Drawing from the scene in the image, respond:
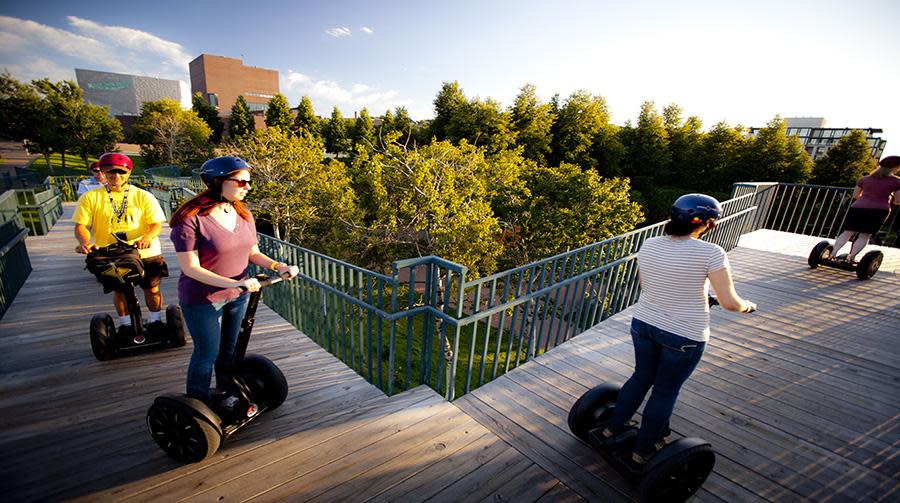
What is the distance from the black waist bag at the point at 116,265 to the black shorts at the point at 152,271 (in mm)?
181

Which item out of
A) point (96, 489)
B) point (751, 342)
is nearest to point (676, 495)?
point (751, 342)

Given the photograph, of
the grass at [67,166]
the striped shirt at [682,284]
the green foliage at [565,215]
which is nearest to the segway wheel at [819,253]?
the striped shirt at [682,284]

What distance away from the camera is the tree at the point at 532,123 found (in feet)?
118

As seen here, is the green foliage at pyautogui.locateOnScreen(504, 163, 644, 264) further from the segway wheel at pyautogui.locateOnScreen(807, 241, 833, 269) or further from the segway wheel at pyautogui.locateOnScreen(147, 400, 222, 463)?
the segway wheel at pyautogui.locateOnScreen(147, 400, 222, 463)

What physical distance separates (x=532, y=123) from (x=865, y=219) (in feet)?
107

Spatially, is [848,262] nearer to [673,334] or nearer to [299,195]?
[673,334]

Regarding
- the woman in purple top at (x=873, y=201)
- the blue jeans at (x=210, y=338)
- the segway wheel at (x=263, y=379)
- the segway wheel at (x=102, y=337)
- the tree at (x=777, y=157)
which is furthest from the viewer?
the tree at (x=777, y=157)

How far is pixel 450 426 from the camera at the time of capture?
2754 mm

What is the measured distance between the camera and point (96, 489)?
7.06ft

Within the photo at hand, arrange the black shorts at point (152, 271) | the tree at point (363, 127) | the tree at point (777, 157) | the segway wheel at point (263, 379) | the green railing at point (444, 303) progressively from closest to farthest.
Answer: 1. the segway wheel at point (263, 379)
2. the green railing at point (444, 303)
3. the black shorts at point (152, 271)
4. the tree at point (777, 157)
5. the tree at point (363, 127)

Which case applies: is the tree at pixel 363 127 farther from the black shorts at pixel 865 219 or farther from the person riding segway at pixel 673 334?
the person riding segway at pixel 673 334

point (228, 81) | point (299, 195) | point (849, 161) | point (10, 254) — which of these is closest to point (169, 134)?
point (299, 195)

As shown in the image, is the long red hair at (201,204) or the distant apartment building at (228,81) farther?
the distant apartment building at (228,81)

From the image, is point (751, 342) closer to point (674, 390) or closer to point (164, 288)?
point (674, 390)
